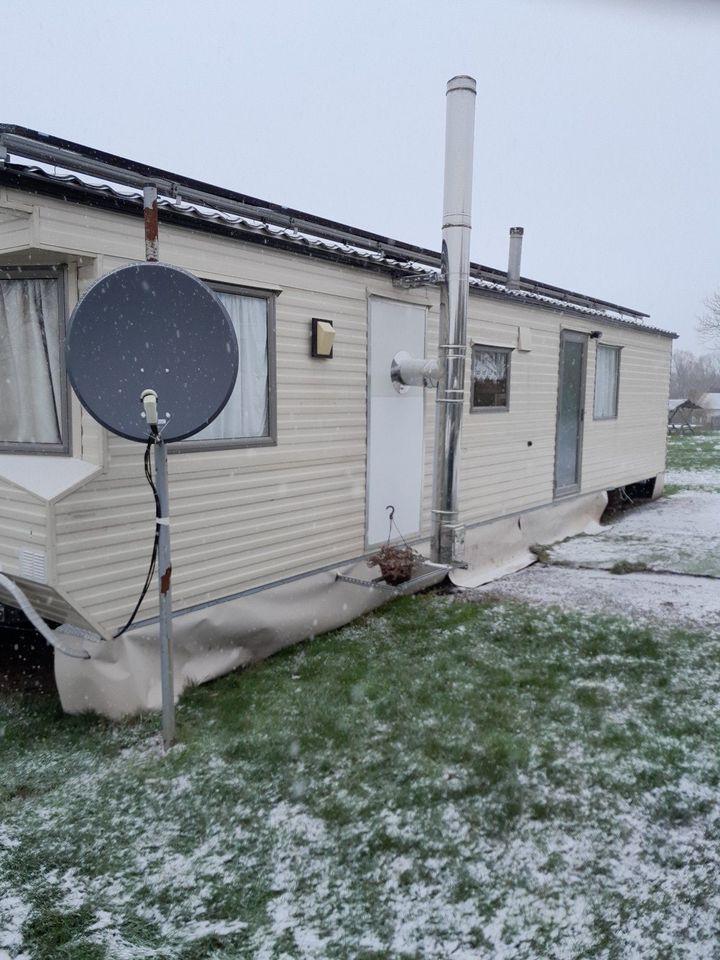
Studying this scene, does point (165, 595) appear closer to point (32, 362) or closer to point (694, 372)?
point (32, 362)

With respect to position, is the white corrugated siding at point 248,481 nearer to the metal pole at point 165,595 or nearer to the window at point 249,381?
the window at point 249,381

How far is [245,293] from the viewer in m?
4.69

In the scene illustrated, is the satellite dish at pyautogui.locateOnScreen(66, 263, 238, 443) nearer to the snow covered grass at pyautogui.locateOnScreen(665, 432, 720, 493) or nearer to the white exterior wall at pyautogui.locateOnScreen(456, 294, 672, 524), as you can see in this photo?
the white exterior wall at pyautogui.locateOnScreen(456, 294, 672, 524)

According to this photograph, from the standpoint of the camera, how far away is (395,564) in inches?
219

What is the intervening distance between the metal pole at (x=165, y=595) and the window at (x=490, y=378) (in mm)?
3927

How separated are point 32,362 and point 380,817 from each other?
289cm

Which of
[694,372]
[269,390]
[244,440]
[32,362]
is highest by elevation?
[694,372]

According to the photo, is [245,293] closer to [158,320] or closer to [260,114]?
[158,320]

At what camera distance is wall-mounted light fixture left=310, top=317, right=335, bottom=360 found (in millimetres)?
5172

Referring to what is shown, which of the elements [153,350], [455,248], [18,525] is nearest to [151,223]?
[153,350]

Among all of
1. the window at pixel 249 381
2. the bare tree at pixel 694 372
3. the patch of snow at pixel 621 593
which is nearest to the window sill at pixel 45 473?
the window at pixel 249 381

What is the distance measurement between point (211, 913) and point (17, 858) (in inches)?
33.9

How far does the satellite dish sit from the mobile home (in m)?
0.43

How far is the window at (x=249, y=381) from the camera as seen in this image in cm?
464
